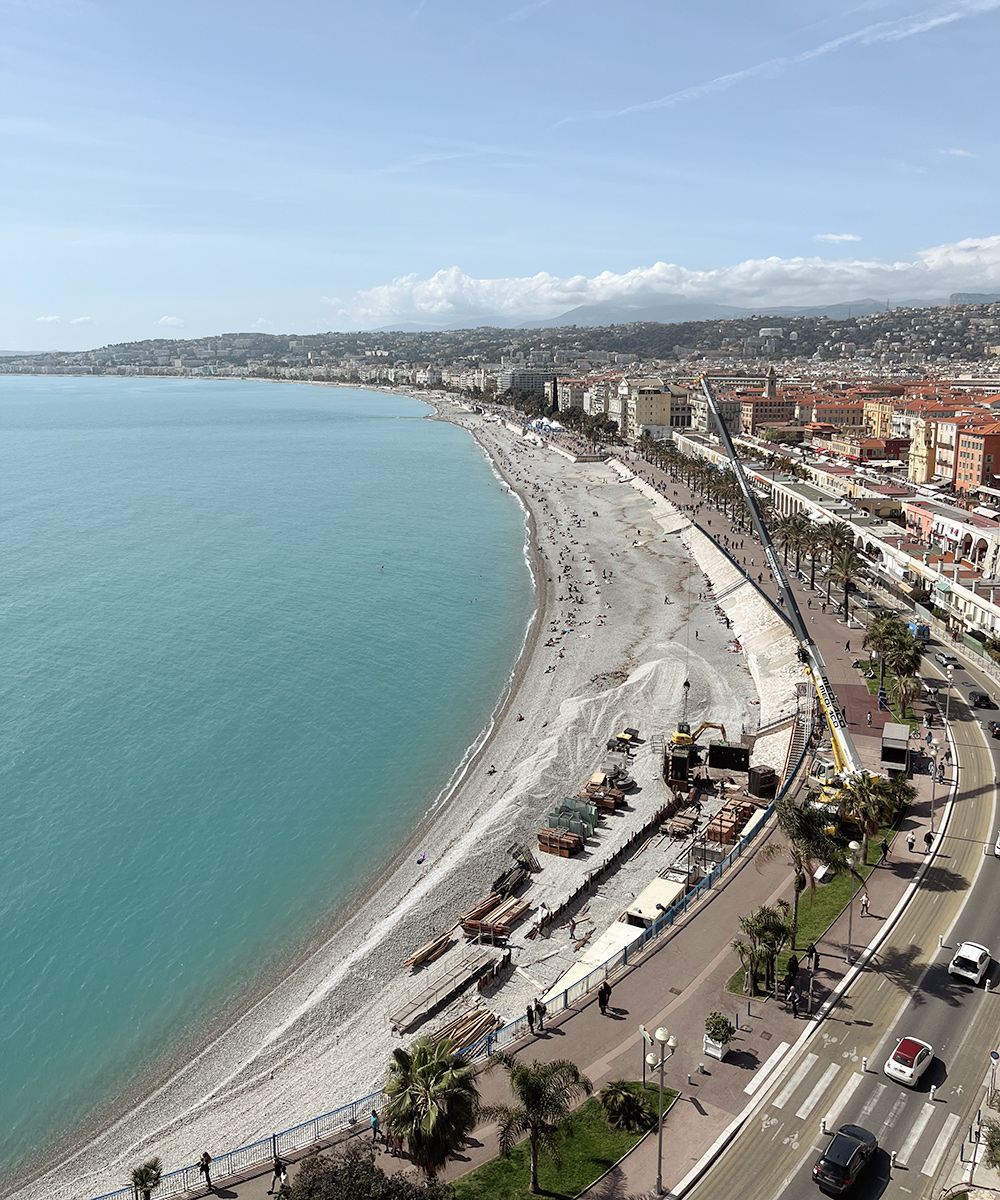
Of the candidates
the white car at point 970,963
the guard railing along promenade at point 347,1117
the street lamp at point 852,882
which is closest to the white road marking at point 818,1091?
the street lamp at point 852,882

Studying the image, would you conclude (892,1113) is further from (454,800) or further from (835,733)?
(454,800)

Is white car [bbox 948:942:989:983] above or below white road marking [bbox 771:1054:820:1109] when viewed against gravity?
above

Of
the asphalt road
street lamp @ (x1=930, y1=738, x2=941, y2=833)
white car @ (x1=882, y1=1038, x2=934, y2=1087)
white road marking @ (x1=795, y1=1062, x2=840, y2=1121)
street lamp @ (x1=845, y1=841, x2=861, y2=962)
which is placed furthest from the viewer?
street lamp @ (x1=930, y1=738, x2=941, y2=833)

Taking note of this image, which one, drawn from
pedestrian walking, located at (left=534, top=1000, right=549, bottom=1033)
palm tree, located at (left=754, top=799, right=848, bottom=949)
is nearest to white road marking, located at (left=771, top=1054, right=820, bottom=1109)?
palm tree, located at (left=754, top=799, right=848, bottom=949)

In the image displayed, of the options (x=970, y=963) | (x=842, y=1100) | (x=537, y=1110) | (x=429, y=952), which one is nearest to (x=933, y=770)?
(x=970, y=963)

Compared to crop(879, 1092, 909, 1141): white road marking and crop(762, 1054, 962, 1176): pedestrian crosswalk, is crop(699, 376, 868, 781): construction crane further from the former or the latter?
crop(879, 1092, 909, 1141): white road marking

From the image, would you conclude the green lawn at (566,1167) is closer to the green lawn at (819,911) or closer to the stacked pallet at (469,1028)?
the green lawn at (819,911)

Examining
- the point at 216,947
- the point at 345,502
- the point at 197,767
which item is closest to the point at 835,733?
the point at 216,947
